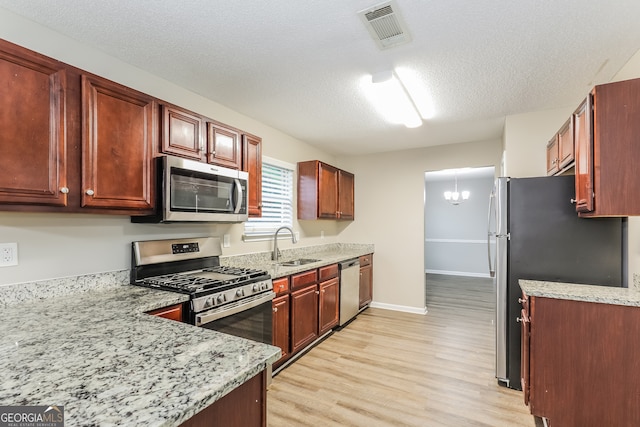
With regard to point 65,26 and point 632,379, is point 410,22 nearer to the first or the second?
point 65,26

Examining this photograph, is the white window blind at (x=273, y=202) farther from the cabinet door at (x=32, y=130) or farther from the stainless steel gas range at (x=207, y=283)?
the cabinet door at (x=32, y=130)

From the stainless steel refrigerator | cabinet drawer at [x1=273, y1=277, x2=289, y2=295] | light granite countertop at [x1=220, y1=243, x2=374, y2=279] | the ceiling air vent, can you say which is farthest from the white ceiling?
cabinet drawer at [x1=273, y1=277, x2=289, y2=295]

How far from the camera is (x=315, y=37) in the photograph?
1898 millimetres

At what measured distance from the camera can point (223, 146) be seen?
2596 mm

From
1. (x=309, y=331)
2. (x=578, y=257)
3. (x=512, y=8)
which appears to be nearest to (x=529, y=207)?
(x=578, y=257)

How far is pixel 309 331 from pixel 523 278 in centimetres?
199

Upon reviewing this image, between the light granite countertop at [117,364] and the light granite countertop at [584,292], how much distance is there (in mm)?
1847

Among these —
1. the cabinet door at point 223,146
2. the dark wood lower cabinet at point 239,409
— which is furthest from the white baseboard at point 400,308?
the dark wood lower cabinet at point 239,409

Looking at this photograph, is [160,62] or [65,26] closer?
[65,26]

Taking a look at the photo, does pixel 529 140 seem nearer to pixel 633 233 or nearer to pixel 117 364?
pixel 633 233

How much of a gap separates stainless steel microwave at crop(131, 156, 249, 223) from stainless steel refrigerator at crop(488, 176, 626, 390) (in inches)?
85.9

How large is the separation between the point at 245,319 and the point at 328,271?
1.46 meters

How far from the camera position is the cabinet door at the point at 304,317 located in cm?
295

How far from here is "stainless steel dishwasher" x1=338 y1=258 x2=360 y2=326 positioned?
3.85 metres
